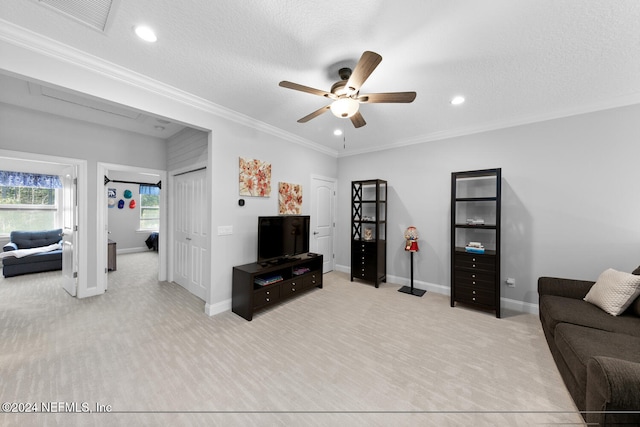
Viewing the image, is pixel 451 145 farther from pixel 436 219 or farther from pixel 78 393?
pixel 78 393

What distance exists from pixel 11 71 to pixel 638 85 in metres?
5.68

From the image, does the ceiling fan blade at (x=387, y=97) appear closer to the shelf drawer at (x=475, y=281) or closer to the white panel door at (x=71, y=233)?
the shelf drawer at (x=475, y=281)

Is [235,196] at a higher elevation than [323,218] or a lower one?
higher

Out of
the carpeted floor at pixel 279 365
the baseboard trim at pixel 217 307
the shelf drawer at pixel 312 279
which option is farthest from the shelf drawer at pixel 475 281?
the baseboard trim at pixel 217 307

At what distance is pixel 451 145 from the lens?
3.81 metres

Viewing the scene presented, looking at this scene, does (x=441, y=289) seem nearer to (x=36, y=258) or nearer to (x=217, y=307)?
(x=217, y=307)

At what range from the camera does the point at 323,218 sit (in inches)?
194

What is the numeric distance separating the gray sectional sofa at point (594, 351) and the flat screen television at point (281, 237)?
3.00 metres

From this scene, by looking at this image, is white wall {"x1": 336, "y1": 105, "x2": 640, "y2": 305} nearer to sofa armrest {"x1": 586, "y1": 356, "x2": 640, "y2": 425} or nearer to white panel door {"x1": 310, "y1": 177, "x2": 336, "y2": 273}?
white panel door {"x1": 310, "y1": 177, "x2": 336, "y2": 273}

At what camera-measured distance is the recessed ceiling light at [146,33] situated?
171cm

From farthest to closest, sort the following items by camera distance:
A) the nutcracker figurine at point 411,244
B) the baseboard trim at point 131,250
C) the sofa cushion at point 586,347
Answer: the baseboard trim at point 131,250 → the nutcracker figurine at point 411,244 → the sofa cushion at point 586,347

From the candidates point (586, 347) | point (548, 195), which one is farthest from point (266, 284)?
point (548, 195)

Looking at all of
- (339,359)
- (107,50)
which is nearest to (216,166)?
(107,50)

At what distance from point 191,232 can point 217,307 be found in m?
1.38
